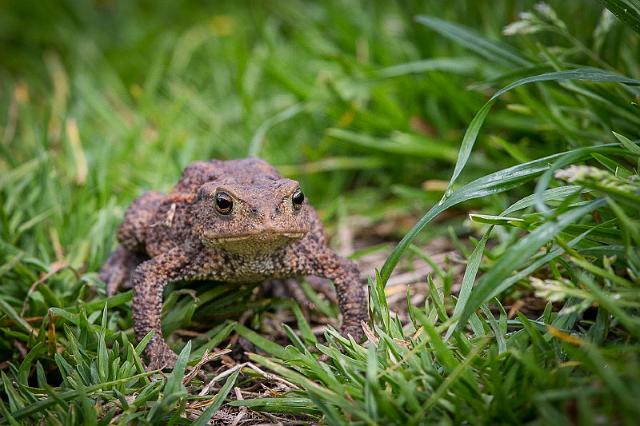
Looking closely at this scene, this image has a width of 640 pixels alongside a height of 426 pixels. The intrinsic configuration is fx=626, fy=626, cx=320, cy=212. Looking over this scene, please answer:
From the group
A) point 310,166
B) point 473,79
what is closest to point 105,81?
point 310,166

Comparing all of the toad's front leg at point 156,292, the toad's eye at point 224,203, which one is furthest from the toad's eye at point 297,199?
the toad's front leg at point 156,292

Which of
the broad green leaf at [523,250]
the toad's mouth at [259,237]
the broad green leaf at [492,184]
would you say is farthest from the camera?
the toad's mouth at [259,237]

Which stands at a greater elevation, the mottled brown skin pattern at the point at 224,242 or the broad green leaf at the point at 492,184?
the broad green leaf at the point at 492,184

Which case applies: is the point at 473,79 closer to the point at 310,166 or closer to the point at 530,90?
the point at 530,90

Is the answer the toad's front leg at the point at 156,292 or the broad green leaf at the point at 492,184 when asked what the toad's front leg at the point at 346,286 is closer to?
the broad green leaf at the point at 492,184

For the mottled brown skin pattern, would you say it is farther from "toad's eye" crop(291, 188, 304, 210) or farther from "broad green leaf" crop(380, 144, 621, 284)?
"broad green leaf" crop(380, 144, 621, 284)

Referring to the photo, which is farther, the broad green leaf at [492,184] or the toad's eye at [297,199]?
the toad's eye at [297,199]

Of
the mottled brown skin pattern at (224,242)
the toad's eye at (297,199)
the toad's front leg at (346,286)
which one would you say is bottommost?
the toad's front leg at (346,286)

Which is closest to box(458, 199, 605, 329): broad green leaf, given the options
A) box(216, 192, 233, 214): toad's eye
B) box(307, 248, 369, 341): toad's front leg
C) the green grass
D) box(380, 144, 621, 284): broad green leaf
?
the green grass
